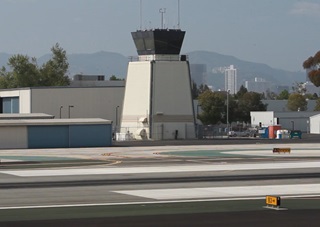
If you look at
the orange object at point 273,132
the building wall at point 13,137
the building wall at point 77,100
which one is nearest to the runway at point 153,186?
the building wall at point 13,137

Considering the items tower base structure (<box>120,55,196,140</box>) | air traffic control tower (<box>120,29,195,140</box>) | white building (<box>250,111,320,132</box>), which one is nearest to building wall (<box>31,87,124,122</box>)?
air traffic control tower (<box>120,29,195,140</box>)

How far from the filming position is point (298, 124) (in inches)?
6078

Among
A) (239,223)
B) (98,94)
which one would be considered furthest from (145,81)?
(239,223)

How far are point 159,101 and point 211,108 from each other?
76.3 meters

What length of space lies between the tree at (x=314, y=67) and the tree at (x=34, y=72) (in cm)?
5691

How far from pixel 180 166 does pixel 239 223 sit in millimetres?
28849

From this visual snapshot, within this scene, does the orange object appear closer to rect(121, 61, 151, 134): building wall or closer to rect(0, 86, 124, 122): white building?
rect(0, 86, 124, 122): white building

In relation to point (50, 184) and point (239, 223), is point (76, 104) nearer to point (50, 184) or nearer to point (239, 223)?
point (50, 184)

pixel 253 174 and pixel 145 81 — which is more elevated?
pixel 145 81

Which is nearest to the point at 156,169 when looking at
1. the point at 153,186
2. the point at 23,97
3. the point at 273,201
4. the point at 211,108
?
the point at 153,186

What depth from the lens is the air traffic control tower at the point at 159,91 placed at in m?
107

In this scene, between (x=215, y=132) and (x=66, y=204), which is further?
(x=215, y=132)

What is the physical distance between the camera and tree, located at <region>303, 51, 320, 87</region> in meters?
187

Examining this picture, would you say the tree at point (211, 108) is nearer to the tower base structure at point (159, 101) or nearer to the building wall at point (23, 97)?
the building wall at point (23, 97)
